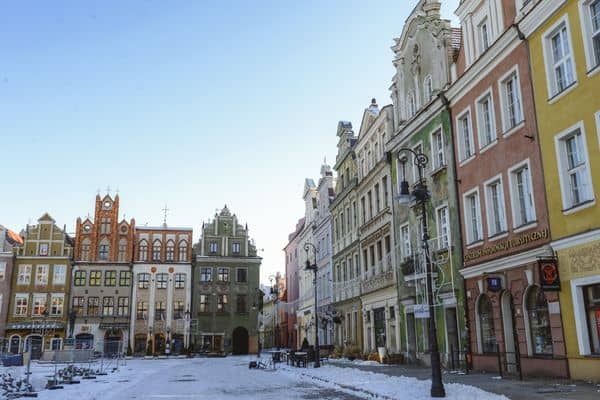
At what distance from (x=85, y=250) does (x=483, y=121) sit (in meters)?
54.1

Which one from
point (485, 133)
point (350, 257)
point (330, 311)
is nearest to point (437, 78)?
point (485, 133)

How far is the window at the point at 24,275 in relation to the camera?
62.1 m

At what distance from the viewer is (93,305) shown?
62844 mm

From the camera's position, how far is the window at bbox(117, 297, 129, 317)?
63094 millimetres

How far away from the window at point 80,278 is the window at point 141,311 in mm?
6526

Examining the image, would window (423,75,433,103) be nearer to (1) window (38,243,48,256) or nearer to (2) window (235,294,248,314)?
(2) window (235,294,248,314)

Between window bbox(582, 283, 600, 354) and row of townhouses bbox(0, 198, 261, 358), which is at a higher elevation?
row of townhouses bbox(0, 198, 261, 358)

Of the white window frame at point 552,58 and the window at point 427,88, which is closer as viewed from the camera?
the white window frame at point 552,58

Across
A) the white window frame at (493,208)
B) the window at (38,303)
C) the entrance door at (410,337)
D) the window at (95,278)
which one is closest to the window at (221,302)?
the window at (95,278)

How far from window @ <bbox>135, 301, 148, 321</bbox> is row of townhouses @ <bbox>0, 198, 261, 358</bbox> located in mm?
111

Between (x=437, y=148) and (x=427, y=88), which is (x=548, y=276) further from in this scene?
(x=427, y=88)

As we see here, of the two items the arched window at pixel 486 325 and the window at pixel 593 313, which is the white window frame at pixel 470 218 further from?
Answer: the window at pixel 593 313

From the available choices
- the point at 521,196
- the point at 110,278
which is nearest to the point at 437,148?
the point at 521,196

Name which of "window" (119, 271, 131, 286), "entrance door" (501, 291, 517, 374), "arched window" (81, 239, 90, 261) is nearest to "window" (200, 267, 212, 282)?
"window" (119, 271, 131, 286)
